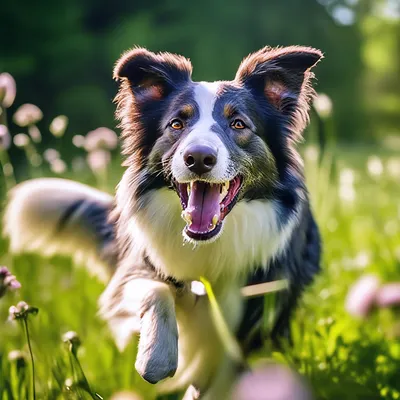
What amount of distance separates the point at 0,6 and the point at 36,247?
4.47 metres

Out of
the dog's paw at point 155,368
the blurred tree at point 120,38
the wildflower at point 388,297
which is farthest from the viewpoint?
the blurred tree at point 120,38

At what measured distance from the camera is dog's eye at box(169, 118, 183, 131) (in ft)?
8.78

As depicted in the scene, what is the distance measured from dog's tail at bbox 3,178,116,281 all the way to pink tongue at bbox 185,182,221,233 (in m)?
1.22

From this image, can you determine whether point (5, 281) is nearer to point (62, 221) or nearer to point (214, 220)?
point (214, 220)

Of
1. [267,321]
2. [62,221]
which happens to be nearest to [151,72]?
[267,321]

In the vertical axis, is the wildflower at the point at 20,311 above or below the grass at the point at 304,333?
above

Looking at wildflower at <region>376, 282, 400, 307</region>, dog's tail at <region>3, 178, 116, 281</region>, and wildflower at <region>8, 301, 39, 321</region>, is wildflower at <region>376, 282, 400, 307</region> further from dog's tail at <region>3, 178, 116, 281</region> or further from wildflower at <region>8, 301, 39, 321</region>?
wildflower at <region>8, 301, 39, 321</region>

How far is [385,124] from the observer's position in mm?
11102

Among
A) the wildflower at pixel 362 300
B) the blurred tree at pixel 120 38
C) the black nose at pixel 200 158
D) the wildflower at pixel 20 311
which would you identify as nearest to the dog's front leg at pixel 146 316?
the wildflower at pixel 20 311

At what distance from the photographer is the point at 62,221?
148 inches

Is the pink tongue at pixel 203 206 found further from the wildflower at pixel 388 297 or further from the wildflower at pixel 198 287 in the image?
the wildflower at pixel 388 297

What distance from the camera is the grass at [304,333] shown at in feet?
9.34

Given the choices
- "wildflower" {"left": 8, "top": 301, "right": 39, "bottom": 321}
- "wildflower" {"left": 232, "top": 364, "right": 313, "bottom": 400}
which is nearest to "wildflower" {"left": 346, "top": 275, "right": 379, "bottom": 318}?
"wildflower" {"left": 232, "top": 364, "right": 313, "bottom": 400}

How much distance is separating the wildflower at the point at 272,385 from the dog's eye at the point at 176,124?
986mm
